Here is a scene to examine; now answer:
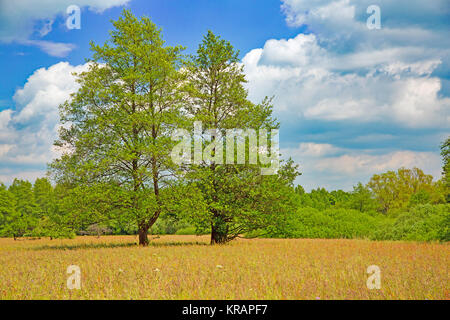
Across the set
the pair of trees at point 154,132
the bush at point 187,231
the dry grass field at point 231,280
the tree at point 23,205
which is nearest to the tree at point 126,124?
the pair of trees at point 154,132

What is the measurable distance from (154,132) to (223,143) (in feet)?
13.0

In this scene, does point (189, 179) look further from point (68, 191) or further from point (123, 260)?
point (123, 260)

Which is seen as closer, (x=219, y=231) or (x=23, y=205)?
(x=219, y=231)

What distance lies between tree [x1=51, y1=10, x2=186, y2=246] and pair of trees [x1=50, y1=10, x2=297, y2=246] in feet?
0.18

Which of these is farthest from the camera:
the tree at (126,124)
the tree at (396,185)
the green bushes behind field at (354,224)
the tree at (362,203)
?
the tree at (396,185)

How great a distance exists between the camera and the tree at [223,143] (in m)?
19.9

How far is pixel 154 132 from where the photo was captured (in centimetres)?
2039

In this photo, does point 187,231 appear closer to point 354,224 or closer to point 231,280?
point 354,224

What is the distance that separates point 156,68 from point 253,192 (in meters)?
8.75

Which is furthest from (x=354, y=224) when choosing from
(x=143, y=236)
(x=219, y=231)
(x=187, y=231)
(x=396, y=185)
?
(x=396, y=185)

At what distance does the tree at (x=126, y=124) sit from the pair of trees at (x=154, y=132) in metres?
0.05

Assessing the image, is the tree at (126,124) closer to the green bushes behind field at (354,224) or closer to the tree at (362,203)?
the green bushes behind field at (354,224)
